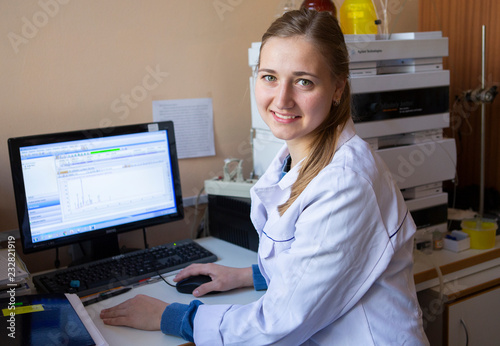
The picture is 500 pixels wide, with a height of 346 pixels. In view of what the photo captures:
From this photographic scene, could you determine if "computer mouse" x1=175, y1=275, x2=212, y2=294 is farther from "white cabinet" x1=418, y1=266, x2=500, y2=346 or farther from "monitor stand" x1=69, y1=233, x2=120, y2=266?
"white cabinet" x1=418, y1=266, x2=500, y2=346

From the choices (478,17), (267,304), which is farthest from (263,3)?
(267,304)

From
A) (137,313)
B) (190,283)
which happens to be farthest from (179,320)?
(190,283)

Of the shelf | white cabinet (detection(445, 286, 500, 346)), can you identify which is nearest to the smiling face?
the shelf

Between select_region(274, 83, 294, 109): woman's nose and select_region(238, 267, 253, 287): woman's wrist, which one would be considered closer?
select_region(274, 83, 294, 109): woman's nose

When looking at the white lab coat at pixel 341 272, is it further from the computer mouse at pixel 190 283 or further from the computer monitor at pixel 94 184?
the computer monitor at pixel 94 184

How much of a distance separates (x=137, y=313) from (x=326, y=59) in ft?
2.29

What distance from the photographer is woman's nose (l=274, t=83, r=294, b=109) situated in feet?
3.49

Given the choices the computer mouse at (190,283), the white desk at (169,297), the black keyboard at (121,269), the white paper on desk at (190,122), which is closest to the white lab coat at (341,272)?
the white desk at (169,297)

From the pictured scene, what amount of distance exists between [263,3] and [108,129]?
812mm

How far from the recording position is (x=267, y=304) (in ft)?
3.31

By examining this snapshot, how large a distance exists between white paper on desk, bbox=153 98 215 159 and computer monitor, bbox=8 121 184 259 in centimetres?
21

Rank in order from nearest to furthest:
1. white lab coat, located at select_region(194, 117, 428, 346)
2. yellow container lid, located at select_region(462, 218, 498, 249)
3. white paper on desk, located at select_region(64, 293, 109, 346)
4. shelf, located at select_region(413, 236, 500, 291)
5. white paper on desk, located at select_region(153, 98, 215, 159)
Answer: white lab coat, located at select_region(194, 117, 428, 346), white paper on desk, located at select_region(64, 293, 109, 346), shelf, located at select_region(413, 236, 500, 291), yellow container lid, located at select_region(462, 218, 498, 249), white paper on desk, located at select_region(153, 98, 215, 159)

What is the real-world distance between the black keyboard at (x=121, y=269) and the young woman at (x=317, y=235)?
0.16 meters

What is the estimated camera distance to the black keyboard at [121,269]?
131 cm
